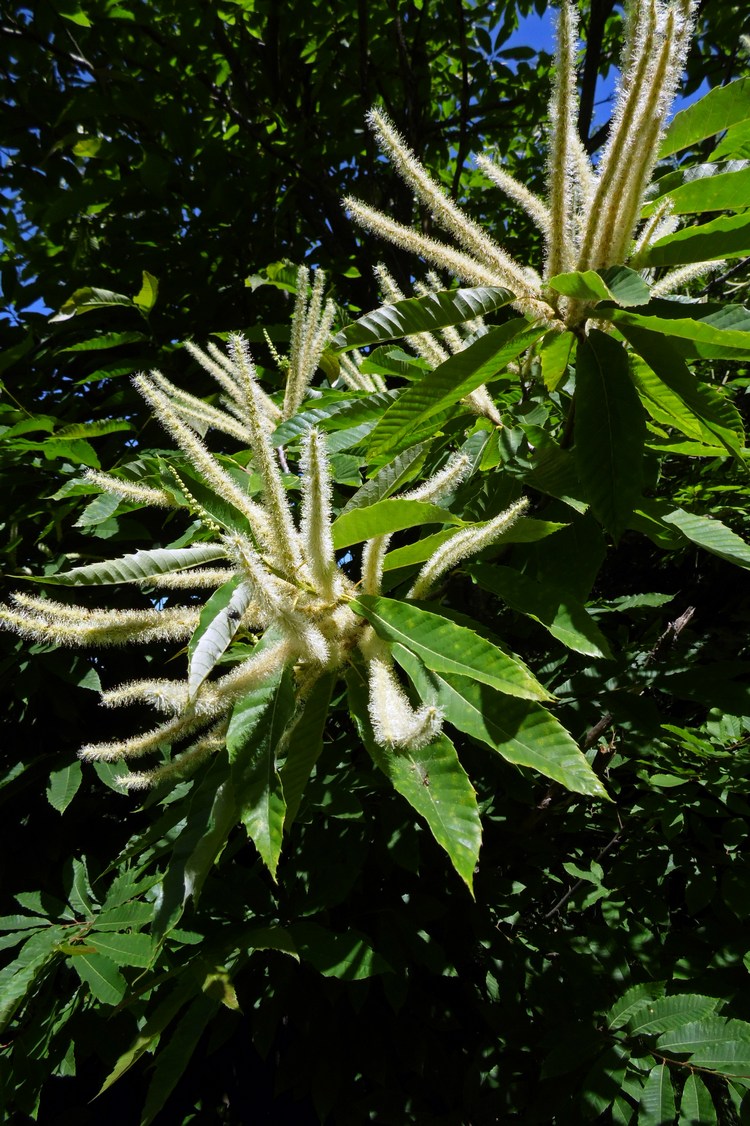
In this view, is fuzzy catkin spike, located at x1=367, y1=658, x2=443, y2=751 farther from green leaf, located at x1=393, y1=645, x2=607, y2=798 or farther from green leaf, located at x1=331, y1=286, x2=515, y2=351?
green leaf, located at x1=331, y1=286, x2=515, y2=351

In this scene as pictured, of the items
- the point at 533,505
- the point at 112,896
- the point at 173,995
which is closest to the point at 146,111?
the point at 533,505

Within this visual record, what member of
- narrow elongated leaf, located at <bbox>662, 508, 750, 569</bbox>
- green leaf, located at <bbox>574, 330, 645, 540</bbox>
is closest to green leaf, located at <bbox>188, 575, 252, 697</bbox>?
green leaf, located at <bbox>574, 330, 645, 540</bbox>

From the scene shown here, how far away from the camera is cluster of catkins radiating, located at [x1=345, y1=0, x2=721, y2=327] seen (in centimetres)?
98

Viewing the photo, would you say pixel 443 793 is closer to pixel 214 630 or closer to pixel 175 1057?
pixel 214 630

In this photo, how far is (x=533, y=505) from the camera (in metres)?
1.63

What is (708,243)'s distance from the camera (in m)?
1.02

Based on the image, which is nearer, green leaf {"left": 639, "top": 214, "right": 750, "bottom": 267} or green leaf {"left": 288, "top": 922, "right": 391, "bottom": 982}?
green leaf {"left": 639, "top": 214, "right": 750, "bottom": 267}

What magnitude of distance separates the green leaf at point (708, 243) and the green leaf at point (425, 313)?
9.1 inches

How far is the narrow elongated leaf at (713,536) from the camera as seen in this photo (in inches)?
47.3

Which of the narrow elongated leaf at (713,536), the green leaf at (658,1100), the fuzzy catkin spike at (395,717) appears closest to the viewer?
the fuzzy catkin spike at (395,717)

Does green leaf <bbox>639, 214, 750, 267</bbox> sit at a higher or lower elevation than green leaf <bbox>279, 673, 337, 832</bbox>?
higher

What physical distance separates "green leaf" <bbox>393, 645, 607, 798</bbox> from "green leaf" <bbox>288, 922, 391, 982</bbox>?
756 millimetres

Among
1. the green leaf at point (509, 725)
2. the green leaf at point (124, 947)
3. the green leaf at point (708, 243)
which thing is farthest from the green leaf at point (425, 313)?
the green leaf at point (124, 947)

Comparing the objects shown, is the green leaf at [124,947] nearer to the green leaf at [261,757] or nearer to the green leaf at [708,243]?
the green leaf at [261,757]
